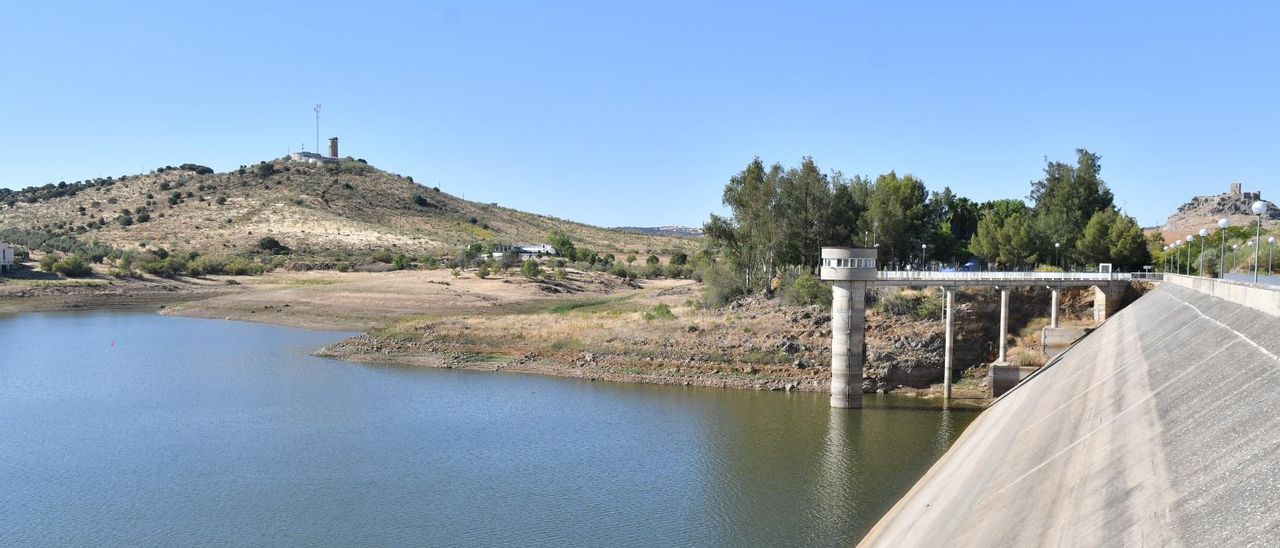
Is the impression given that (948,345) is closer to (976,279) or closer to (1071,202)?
(976,279)

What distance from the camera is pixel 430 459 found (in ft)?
124

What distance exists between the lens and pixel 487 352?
6494cm

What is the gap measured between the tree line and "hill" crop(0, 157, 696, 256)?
82.4 m

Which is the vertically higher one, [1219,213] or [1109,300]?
[1219,213]

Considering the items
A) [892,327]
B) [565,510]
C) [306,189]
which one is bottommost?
[565,510]

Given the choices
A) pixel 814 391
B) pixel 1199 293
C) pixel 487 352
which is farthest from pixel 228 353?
pixel 1199 293

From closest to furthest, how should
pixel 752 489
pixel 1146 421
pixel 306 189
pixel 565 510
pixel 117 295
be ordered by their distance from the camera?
1. pixel 1146 421
2. pixel 565 510
3. pixel 752 489
4. pixel 117 295
5. pixel 306 189

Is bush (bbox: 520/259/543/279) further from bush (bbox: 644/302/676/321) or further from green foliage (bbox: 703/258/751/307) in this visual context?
bush (bbox: 644/302/676/321)

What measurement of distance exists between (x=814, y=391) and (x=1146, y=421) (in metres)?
34.2

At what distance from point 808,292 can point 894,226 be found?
16695 mm

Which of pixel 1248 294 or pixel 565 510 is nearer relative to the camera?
pixel 1248 294

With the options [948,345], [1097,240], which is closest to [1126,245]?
[1097,240]

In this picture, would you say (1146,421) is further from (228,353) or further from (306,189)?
(306,189)

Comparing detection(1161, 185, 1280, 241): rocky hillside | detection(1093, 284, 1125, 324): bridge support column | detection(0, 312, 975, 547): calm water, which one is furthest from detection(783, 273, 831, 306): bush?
detection(1161, 185, 1280, 241): rocky hillside
